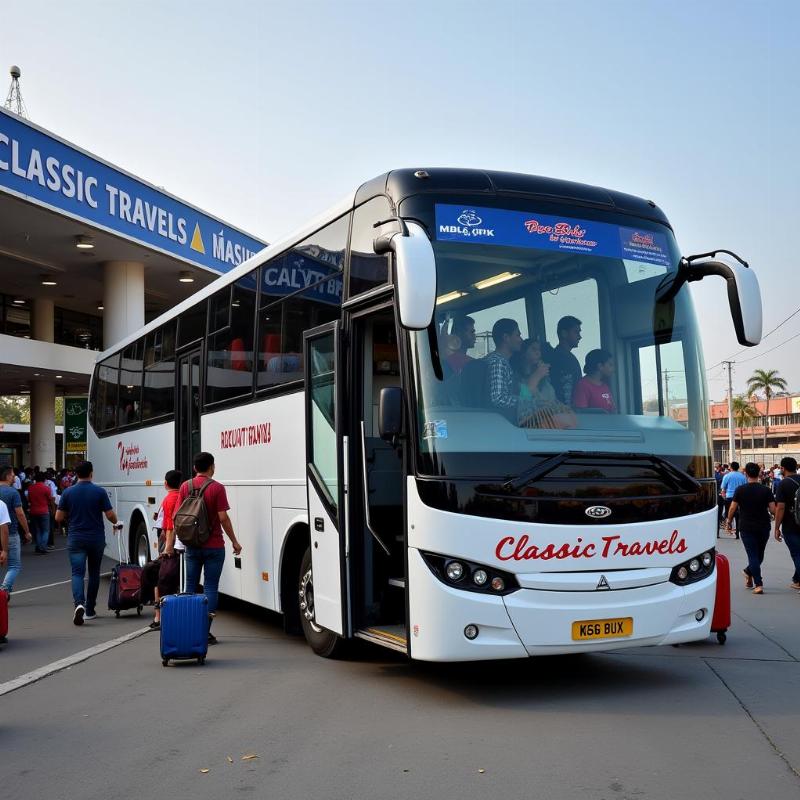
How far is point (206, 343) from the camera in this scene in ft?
38.8

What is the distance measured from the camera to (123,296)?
2783 centimetres

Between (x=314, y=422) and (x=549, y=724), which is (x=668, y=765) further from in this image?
(x=314, y=422)

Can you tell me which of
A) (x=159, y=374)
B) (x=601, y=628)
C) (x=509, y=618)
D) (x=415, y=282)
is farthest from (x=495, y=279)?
(x=159, y=374)

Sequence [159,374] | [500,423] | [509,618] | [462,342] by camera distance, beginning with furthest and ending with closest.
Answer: [159,374] → [462,342] → [500,423] → [509,618]

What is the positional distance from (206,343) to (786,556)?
570 inches

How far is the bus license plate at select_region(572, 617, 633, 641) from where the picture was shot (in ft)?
21.9

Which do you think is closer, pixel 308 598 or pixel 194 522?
pixel 308 598

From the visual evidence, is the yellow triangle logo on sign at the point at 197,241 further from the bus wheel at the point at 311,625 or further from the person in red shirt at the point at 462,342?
the person in red shirt at the point at 462,342

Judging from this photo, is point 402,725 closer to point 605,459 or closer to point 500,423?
point 500,423

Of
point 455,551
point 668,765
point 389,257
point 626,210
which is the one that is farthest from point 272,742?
point 626,210

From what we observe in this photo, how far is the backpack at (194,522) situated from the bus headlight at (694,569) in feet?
15.6

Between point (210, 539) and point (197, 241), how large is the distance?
1969cm

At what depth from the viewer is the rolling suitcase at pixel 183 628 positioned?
8716 millimetres

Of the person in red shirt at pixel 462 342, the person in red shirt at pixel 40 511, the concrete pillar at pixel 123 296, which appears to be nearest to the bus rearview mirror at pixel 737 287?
the person in red shirt at pixel 462 342
